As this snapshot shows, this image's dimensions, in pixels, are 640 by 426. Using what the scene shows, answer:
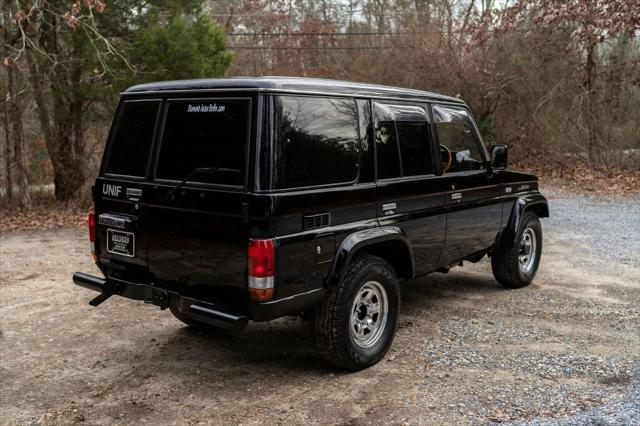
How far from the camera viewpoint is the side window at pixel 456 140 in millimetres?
5746

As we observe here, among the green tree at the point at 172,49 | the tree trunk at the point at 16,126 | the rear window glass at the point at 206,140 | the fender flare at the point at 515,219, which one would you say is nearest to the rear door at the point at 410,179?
the rear window glass at the point at 206,140

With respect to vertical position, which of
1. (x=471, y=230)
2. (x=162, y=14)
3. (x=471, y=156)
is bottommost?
(x=471, y=230)

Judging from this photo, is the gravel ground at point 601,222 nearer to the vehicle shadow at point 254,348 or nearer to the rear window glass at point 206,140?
the vehicle shadow at point 254,348

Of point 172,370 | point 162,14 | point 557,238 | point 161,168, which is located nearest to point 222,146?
point 161,168

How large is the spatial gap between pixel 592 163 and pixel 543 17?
4419mm

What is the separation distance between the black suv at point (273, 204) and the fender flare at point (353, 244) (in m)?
0.01

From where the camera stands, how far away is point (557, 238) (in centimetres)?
992

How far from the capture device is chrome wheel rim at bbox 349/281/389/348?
4.64 m

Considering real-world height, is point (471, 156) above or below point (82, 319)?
above

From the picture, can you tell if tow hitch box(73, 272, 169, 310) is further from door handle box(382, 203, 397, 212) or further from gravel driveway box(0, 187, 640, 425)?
door handle box(382, 203, 397, 212)

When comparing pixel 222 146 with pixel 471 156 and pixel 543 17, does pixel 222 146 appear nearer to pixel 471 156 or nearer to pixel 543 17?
pixel 471 156

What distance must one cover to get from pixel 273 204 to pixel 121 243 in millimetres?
1459

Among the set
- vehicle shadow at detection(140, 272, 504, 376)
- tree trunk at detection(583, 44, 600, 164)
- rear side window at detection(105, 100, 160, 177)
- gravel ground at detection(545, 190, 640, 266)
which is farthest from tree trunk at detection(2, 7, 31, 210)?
tree trunk at detection(583, 44, 600, 164)

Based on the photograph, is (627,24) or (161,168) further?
(627,24)
